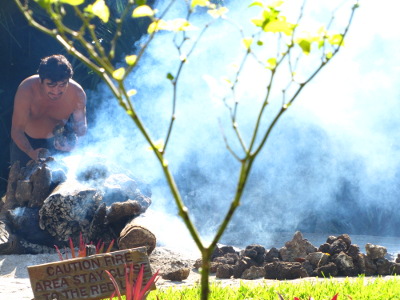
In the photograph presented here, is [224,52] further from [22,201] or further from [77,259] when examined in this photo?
[77,259]

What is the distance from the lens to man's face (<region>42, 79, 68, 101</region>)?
702 cm

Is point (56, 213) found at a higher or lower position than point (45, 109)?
lower

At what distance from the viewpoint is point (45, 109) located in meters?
7.44

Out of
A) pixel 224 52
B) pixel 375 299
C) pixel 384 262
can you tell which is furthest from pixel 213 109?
pixel 375 299

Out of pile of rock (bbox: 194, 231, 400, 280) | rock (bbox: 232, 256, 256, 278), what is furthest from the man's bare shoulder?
rock (bbox: 232, 256, 256, 278)

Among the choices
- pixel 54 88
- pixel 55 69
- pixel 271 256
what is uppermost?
pixel 55 69

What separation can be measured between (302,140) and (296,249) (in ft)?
17.1

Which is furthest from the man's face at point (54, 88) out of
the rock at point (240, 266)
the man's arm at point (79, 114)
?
the rock at point (240, 266)

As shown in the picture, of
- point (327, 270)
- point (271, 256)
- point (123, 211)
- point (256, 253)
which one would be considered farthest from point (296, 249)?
point (123, 211)

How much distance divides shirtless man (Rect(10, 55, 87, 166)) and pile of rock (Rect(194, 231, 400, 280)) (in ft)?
8.89

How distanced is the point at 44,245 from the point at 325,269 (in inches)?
110

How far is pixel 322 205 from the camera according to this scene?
10484 mm

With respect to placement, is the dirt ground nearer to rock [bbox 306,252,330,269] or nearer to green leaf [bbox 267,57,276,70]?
rock [bbox 306,252,330,269]

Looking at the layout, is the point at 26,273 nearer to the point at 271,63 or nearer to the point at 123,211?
the point at 123,211
